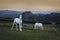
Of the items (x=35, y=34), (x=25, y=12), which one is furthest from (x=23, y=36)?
(x=25, y=12)

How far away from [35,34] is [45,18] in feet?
0.67

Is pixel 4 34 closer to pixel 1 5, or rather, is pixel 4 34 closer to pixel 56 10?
pixel 1 5

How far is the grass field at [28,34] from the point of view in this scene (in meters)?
1.35

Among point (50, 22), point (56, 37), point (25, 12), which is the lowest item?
point (56, 37)

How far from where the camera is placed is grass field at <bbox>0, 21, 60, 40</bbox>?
135 cm

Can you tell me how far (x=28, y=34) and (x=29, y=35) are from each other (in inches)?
0.6

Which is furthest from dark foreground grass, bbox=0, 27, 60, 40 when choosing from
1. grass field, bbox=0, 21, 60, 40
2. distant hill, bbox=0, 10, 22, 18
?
distant hill, bbox=0, 10, 22, 18

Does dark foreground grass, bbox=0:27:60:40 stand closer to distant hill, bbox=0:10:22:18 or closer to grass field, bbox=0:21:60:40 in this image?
grass field, bbox=0:21:60:40

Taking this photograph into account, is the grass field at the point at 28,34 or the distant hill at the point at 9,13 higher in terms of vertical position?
the distant hill at the point at 9,13

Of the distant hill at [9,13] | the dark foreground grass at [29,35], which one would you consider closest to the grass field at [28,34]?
the dark foreground grass at [29,35]

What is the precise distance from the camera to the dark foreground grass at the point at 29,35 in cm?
135

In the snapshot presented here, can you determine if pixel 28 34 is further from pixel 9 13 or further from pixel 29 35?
pixel 9 13

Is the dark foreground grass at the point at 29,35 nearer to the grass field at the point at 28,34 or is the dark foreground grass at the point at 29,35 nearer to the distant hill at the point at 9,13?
the grass field at the point at 28,34

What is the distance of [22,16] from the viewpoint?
1.39 metres
